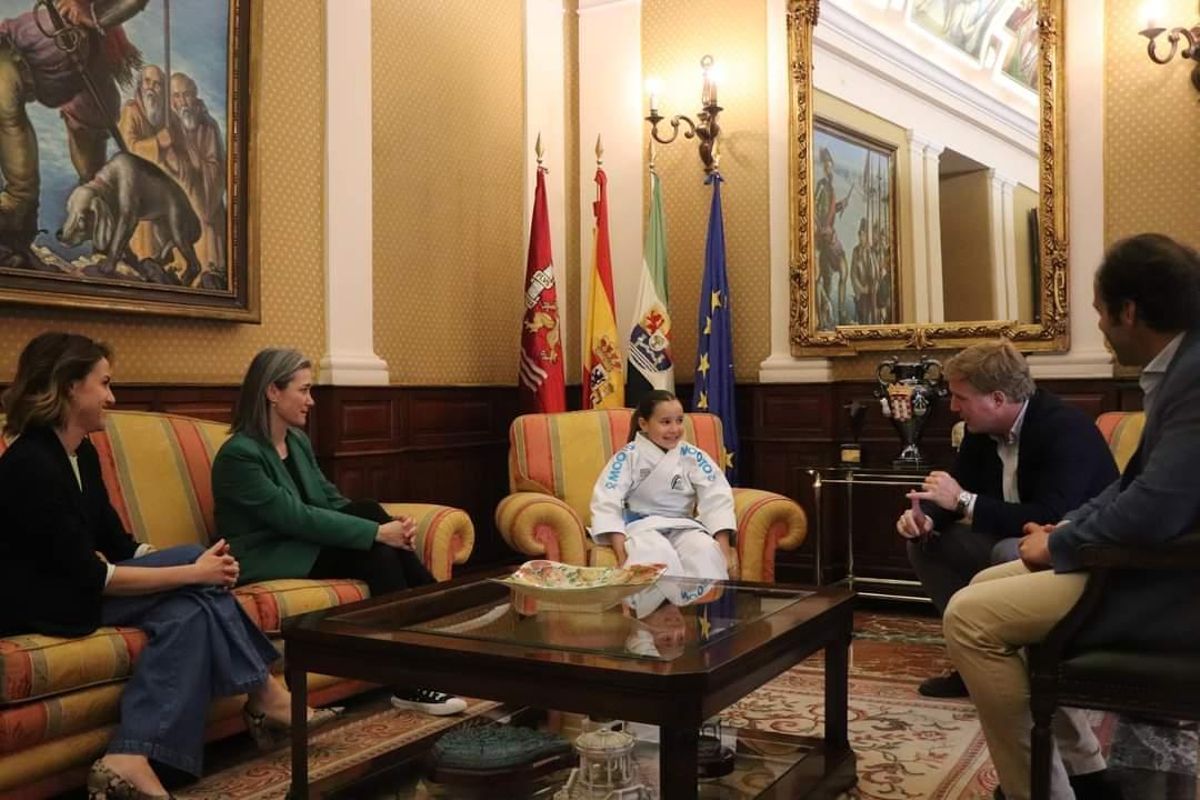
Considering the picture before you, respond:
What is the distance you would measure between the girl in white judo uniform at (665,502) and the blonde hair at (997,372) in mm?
1250

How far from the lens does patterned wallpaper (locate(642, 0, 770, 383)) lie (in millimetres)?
5570

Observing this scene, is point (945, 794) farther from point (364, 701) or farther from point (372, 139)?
point (372, 139)

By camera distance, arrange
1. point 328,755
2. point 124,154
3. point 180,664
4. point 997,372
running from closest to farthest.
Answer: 1. point 180,664
2. point 328,755
3. point 997,372
4. point 124,154

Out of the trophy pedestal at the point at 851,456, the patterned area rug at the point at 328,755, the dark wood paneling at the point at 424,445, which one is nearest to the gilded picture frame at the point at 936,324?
the trophy pedestal at the point at 851,456

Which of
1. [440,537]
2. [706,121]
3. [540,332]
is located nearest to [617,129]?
[706,121]

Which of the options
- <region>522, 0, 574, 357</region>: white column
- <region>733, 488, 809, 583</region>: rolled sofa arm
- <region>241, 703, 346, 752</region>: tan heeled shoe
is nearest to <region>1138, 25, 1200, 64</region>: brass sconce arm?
<region>733, 488, 809, 583</region>: rolled sofa arm

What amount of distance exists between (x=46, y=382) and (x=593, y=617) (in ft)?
4.90

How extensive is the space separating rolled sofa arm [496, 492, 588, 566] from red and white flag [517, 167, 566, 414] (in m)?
1.39

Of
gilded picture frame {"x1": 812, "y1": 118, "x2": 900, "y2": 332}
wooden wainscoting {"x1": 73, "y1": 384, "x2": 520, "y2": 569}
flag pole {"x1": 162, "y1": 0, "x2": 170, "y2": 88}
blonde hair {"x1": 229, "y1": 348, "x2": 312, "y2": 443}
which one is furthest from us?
gilded picture frame {"x1": 812, "y1": 118, "x2": 900, "y2": 332}

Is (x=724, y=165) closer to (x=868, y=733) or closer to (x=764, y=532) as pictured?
(x=764, y=532)

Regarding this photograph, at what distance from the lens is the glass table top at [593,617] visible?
2.25 meters

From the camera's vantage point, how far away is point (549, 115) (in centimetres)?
599

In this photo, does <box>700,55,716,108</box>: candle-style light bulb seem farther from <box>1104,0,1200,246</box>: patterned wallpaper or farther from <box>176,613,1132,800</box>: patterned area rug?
<box>176,613,1132,800</box>: patterned area rug

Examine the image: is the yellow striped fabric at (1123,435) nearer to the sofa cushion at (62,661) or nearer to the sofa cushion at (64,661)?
the sofa cushion at (64,661)
